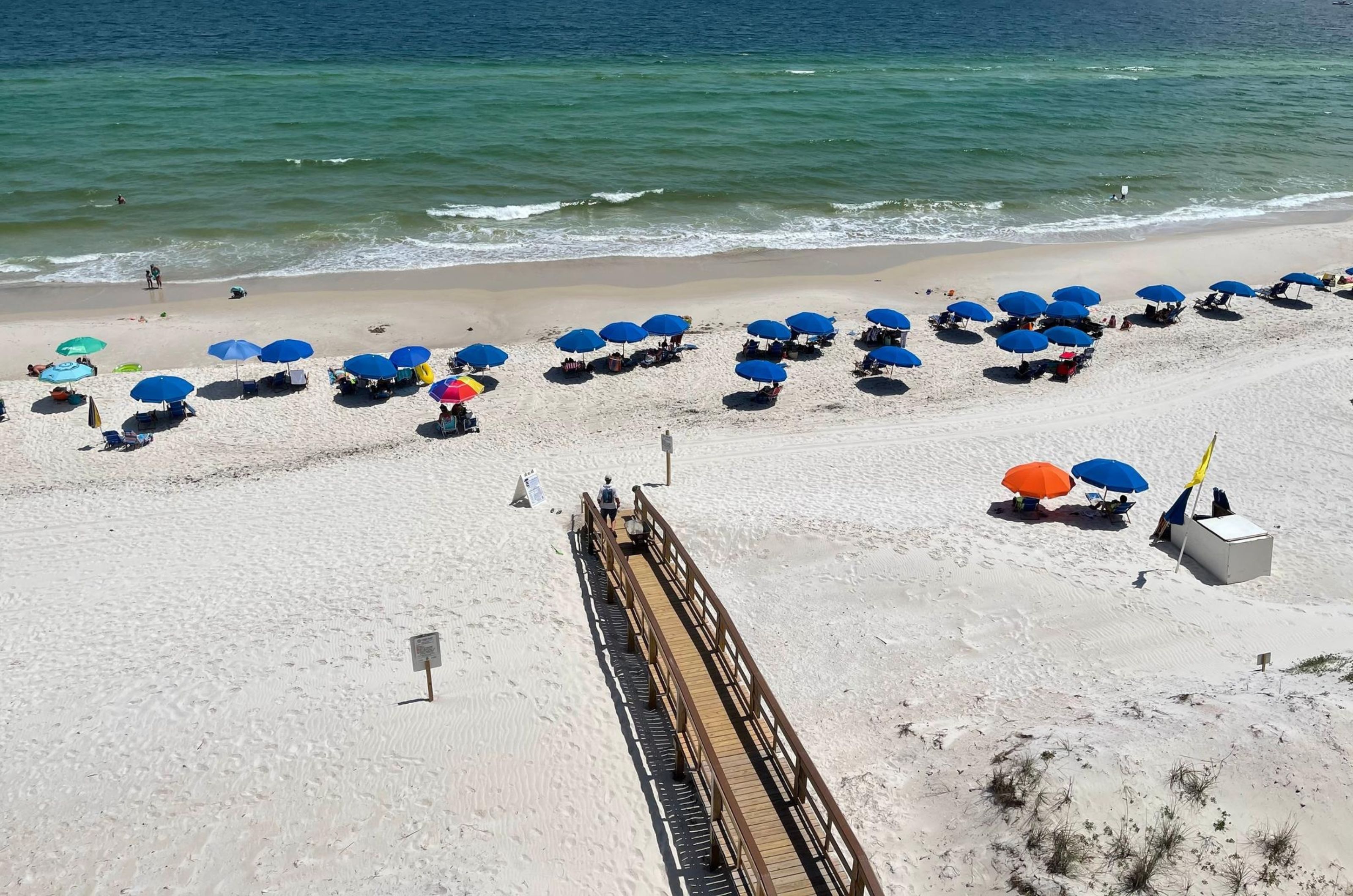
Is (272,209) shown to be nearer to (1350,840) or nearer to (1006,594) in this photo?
(1006,594)

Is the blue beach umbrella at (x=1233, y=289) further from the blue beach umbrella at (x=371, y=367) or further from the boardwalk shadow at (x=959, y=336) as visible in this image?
the blue beach umbrella at (x=371, y=367)

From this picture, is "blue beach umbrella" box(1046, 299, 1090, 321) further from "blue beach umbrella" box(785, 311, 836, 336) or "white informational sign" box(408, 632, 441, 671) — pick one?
"white informational sign" box(408, 632, 441, 671)

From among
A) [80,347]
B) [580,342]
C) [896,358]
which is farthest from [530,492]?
[80,347]

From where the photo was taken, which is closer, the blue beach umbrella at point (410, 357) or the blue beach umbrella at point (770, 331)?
the blue beach umbrella at point (410, 357)

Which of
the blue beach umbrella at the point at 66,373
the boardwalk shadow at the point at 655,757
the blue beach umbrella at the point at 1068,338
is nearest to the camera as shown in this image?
the boardwalk shadow at the point at 655,757

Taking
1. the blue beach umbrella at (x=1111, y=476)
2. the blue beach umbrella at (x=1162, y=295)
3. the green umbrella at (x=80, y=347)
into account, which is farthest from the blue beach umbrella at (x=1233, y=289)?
the green umbrella at (x=80, y=347)

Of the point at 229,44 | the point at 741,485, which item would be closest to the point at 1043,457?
the point at 741,485

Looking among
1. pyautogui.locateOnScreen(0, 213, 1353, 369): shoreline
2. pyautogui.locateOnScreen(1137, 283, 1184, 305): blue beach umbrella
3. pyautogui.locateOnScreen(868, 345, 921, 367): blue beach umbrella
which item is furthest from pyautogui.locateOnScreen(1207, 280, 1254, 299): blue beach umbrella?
pyautogui.locateOnScreen(868, 345, 921, 367): blue beach umbrella
